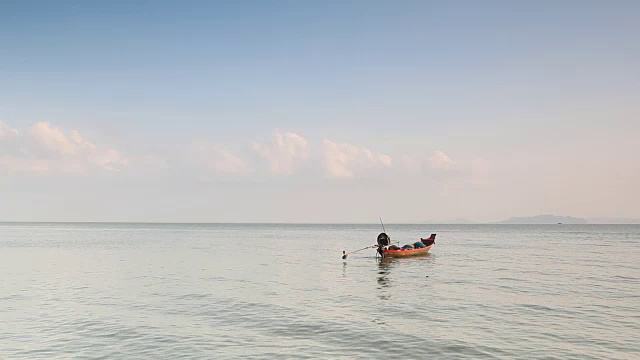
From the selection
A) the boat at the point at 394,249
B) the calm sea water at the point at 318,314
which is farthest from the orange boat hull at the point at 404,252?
the calm sea water at the point at 318,314

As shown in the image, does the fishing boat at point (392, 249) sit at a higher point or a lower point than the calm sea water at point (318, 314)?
higher

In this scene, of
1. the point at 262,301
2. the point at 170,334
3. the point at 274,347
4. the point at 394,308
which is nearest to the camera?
the point at 274,347

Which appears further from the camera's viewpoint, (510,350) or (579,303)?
(579,303)

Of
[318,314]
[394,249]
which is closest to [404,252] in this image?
[394,249]

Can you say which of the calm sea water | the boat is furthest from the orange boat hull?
the calm sea water

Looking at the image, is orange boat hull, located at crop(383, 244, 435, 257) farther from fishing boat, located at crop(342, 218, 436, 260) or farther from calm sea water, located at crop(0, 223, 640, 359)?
calm sea water, located at crop(0, 223, 640, 359)

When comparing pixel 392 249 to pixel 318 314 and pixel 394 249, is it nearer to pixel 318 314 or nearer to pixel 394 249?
pixel 394 249

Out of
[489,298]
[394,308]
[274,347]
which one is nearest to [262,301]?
[394,308]

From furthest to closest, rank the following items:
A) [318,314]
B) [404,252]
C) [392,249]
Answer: [404,252], [392,249], [318,314]

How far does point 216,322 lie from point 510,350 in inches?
616

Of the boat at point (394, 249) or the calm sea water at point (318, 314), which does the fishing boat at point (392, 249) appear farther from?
the calm sea water at point (318, 314)

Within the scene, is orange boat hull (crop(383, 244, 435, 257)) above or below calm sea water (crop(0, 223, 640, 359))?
above

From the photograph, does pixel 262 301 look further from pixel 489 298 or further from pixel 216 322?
pixel 489 298

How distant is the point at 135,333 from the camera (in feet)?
81.0
